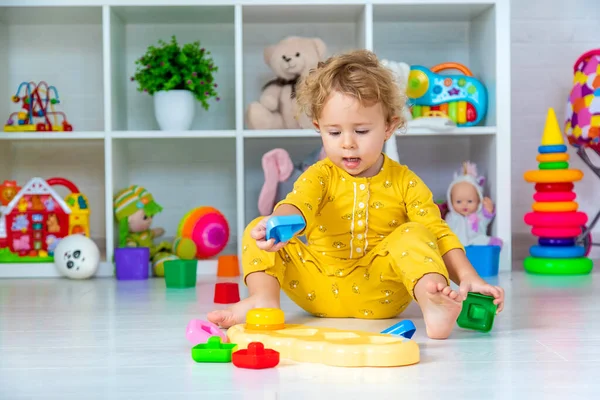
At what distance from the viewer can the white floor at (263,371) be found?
1.00 m

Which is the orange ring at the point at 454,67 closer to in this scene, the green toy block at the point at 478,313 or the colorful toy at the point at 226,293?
the colorful toy at the point at 226,293

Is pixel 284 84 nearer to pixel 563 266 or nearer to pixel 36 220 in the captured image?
pixel 36 220

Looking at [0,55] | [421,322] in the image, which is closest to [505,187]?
[421,322]

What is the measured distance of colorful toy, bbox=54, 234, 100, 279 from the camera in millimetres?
2334

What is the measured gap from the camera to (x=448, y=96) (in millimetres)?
2535

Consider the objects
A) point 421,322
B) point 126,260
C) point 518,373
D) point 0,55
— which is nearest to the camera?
point 518,373

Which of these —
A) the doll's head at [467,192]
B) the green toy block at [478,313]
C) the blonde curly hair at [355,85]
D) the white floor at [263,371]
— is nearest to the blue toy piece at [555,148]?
the doll's head at [467,192]

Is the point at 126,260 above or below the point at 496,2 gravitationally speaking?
below

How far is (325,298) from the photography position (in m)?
1.57

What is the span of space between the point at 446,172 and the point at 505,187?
464 mm

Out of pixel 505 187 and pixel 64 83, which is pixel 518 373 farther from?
pixel 64 83

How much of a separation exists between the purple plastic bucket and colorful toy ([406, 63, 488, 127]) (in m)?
0.97

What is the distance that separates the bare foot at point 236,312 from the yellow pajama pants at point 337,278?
0.07m

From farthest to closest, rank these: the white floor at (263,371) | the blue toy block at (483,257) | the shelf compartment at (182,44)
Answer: the shelf compartment at (182,44) → the blue toy block at (483,257) → the white floor at (263,371)
